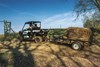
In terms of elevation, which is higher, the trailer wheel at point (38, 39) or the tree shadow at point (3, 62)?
the trailer wheel at point (38, 39)

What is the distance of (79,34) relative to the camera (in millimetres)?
21906

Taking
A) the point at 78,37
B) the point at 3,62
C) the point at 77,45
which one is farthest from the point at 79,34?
the point at 3,62

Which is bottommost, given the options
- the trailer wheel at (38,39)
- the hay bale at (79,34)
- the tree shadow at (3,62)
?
the tree shadow at (3,62)

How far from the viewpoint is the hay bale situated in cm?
2172

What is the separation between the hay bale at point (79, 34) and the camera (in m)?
21.7

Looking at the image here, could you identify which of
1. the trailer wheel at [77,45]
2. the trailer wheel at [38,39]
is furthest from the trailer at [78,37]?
the trailer wheel at [38,39]

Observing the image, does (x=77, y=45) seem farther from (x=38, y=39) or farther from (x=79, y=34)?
(x=38, y=39)

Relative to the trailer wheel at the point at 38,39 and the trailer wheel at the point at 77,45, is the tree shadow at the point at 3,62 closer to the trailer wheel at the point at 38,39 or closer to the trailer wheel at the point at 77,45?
the trailer wheel at the point at 77,45

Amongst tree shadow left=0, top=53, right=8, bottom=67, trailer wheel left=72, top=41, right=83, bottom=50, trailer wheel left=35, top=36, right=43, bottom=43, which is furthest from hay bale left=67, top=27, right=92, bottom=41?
tree shadow left=0, top=53, right=8, bottom=67

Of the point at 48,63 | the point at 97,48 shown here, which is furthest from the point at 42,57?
the point at 97,48

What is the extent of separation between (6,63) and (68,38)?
30.9ft

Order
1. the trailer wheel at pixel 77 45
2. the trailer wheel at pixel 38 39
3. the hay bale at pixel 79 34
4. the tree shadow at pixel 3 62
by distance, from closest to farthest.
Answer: the tree shadow at pixel 3 62 → the trailer wheel at pixel 77 45 → the hay bale at pixel 79 34 → the trailer wheel at pixel 38 39

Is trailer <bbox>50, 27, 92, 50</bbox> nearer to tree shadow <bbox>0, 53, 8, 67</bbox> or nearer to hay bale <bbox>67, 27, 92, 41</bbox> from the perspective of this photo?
hay bale <bbox>67, 27, 92, 41</bbox>

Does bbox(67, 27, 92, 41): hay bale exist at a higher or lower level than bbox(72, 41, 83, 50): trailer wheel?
higher
